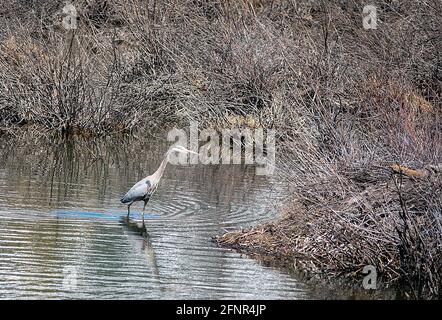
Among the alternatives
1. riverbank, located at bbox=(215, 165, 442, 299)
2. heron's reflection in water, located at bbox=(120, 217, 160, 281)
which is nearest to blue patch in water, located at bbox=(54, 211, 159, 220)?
heron's reflection in water, located at bbox=(120, 217, 160, 281)

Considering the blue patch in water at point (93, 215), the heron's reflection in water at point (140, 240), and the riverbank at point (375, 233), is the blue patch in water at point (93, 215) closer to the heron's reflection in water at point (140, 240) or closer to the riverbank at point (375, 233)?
the heron's reflection in water at point (140, 240)

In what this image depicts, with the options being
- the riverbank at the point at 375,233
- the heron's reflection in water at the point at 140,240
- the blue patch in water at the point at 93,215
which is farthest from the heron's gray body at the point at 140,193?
the riverbank at the point at 375,233

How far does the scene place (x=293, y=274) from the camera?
38.3 ft

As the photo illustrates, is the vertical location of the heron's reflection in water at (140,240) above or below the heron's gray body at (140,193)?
Result: below

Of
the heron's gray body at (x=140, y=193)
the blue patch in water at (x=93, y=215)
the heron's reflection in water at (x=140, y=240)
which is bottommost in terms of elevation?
the heron's reflection in water at (x=140, y=240)

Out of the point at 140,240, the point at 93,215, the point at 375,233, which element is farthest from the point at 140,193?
the point at 375,233

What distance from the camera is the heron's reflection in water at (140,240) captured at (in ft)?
38.7

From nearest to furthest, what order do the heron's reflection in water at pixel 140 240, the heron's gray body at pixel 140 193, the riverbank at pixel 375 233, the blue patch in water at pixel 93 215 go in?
the riverbank at pixel 375 233, the heron's reflection in water at pixel 140 240, the blue patch in water at pixel 93 215, the heron's gray body at pixel 140 193

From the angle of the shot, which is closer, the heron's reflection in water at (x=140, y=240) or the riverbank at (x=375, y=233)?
the riverbank at (x=375, y=233)

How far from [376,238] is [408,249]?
1.34 feet

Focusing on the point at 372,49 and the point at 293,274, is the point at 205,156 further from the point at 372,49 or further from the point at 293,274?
the point at 293,274

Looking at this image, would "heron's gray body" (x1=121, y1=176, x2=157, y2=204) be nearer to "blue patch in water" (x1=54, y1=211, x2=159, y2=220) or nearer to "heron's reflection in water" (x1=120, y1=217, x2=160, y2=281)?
"blue patch in water" (x1=54, y1=211, x2=159, y2=220)
